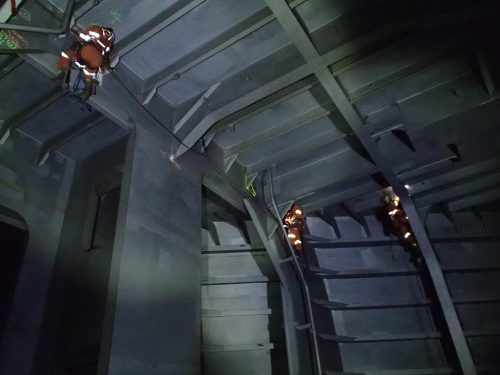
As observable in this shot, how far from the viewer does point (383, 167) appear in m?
5.87

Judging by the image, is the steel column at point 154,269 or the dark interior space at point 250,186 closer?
the steel column at point 154,269

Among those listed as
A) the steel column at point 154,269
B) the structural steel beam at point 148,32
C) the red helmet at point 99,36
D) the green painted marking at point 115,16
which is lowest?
the steel column at point 154,269

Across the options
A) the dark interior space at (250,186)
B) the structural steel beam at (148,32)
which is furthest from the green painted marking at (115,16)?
the structural steel beam at (148,32)

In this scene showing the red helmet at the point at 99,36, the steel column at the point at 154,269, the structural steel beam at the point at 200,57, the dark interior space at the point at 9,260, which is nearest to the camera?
the steel column at the point at 154,269

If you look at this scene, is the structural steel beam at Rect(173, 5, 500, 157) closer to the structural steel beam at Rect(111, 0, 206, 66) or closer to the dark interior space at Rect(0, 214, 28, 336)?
the structural steel beam at Rect(111, 0, 206, 66)

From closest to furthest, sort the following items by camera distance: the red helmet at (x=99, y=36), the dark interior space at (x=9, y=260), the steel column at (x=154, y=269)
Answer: the steel column at (x=154, y=269), the red helmet at (x=99, y=36), the dark interior space at (x=9, y=260)

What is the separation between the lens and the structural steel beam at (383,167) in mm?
3703

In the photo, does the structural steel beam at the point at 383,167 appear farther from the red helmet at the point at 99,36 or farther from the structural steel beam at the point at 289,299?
the structural steel beam at the point at 289,299

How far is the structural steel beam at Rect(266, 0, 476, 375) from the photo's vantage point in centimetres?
370

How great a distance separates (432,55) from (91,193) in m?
4.60

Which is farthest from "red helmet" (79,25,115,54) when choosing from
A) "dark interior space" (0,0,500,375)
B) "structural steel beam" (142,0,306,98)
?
"structural steel beam" (142,0,306,98)

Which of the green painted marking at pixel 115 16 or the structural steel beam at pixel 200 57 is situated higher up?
the green painted marking at pixel 115 16

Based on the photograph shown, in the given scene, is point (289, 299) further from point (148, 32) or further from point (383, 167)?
point (148, 32)

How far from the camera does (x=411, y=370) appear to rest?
593 centimetres
